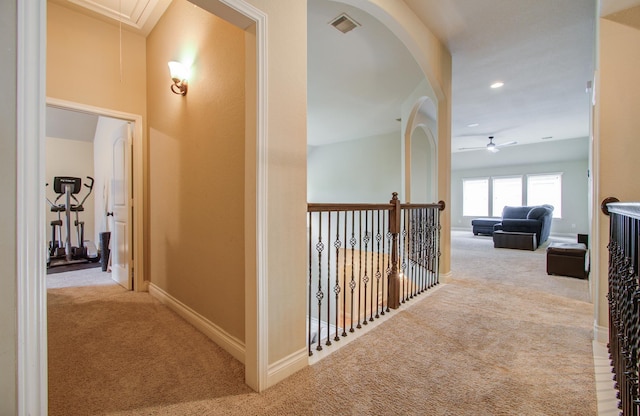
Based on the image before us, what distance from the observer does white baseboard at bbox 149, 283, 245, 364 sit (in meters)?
1.83

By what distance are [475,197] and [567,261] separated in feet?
25.2

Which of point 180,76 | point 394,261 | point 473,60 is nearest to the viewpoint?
point 180,76

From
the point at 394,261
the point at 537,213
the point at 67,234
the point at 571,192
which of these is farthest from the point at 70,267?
the point at 571,192

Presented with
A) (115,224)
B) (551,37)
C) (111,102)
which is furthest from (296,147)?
(551,37)

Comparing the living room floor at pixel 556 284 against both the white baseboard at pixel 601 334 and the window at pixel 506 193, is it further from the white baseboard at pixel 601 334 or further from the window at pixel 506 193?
the window at pixel 506 193

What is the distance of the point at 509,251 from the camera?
5945mm

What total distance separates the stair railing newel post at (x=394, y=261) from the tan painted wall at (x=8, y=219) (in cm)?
250

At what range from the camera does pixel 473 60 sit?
12.0ft

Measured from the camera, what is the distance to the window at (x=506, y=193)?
9.77 metres

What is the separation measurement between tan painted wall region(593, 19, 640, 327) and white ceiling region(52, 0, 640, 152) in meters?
0.25

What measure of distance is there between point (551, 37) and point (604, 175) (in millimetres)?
2149

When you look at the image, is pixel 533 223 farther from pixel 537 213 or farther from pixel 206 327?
pixel 206 327

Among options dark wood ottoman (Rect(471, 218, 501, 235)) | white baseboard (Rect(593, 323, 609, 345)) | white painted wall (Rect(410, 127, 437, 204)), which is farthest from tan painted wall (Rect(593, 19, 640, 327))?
dark wood ottoman (Rect(471, 218, 501, 235))

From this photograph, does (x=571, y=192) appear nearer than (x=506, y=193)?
Yes
